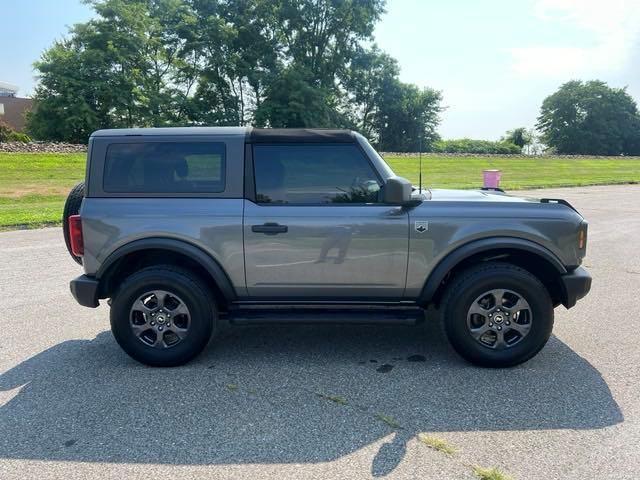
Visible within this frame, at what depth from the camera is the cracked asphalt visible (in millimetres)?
2572

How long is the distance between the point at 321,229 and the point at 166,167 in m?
1.34

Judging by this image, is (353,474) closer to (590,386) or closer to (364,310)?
(364,310)

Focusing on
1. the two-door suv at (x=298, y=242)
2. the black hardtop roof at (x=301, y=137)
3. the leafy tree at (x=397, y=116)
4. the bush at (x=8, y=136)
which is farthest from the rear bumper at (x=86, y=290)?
the leafy tree at (x=397, y=116)

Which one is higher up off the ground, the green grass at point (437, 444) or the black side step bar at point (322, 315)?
the black side step bar at point (322, 315)

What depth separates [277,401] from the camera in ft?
10.6

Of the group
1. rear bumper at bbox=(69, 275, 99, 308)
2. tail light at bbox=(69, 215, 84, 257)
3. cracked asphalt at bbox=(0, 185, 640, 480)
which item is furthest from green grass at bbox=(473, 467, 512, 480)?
tail light at bbox=(69, 215, 84, 257)

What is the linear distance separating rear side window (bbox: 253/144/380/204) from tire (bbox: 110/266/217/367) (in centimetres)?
90

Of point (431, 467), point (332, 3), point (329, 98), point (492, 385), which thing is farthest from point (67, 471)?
point (332, 3)

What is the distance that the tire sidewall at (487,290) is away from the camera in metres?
3.63

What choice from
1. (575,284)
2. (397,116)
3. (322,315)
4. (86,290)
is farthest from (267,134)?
(397,116)

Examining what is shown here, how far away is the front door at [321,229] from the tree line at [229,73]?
121 ft

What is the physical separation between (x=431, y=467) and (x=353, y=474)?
1.37ft

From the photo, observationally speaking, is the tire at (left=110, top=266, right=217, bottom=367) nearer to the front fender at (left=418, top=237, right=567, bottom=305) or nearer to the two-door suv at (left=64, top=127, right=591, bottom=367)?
the two-door suv at (left=64, top=127, right=591, bottom=367)

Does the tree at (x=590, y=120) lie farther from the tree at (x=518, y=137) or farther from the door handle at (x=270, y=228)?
the door handle at (x=270, y=228)
